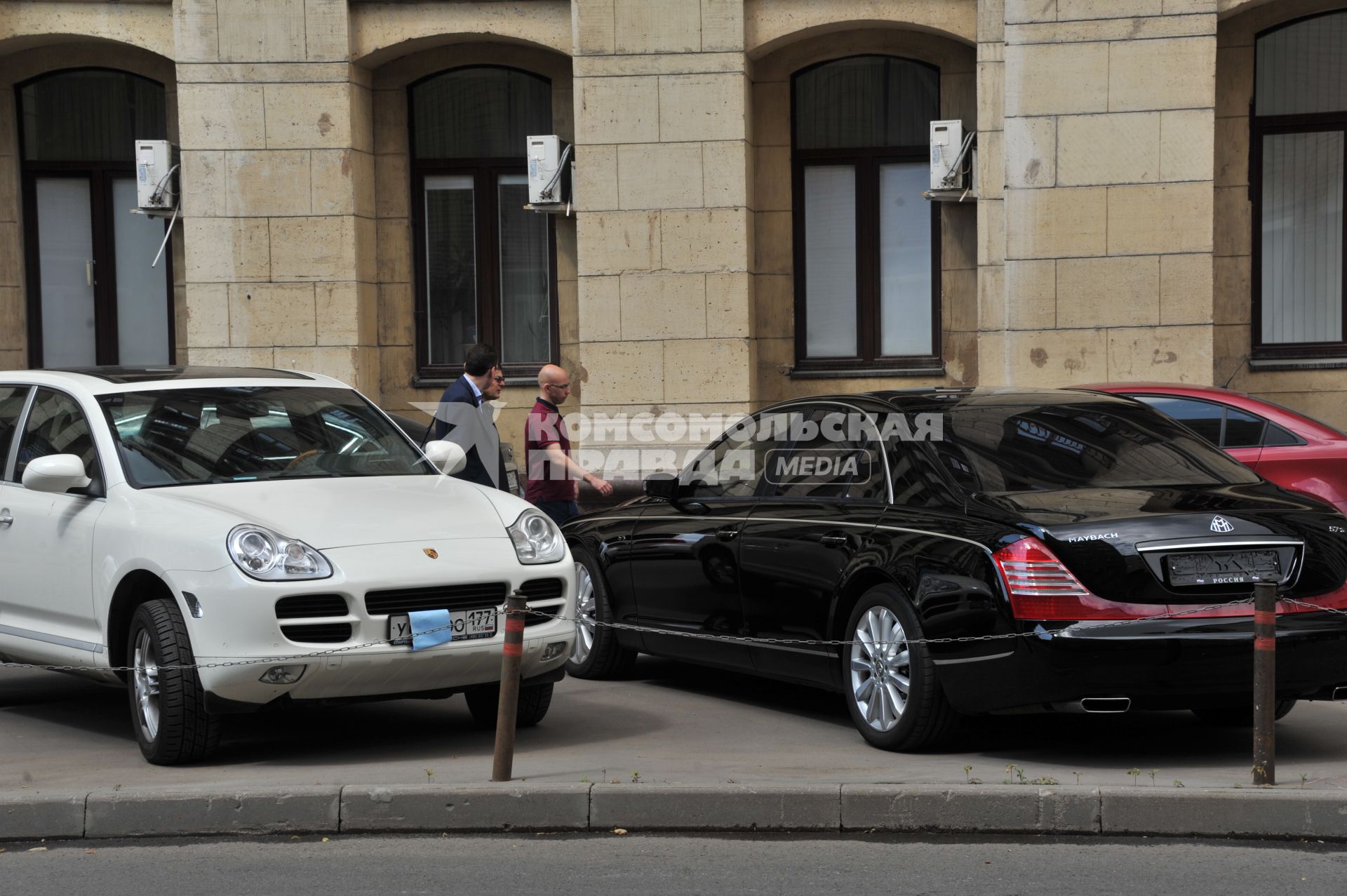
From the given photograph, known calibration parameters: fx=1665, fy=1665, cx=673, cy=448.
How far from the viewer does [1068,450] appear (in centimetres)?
737

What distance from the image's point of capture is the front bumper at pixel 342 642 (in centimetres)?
676

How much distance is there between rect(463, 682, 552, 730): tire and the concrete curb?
151 centimetres

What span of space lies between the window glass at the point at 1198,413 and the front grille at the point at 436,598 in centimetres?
549

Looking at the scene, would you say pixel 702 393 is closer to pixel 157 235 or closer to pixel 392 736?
pixel 157 235

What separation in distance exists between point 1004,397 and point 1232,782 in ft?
7.44

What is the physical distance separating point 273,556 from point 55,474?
128cm

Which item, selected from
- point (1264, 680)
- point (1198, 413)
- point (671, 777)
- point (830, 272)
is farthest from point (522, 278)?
point (1264, 680)

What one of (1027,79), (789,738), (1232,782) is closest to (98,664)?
(789,738)

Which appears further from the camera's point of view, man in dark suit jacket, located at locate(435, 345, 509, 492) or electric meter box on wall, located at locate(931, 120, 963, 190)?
electric meter box on wall, located at locate(931, 120, 963, 190)

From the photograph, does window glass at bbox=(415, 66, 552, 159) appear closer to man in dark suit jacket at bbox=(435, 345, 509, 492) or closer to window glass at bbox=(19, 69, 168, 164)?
window glass at bbox=(19, 69, 168, 164)

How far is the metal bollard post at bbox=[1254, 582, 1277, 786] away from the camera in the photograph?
6125mm

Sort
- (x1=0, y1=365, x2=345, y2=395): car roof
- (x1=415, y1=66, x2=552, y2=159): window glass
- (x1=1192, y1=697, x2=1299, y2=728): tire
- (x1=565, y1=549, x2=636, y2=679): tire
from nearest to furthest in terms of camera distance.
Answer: (x1=1192, y1=697, x2=1299, y2=728): tire → (x1=0, y1=365, x2=345, y2=395): car roof → (x1=565, y1=549, x2=636, y2=679): tire → (x1=415, y1=66, x2=552, y2=159): window glass

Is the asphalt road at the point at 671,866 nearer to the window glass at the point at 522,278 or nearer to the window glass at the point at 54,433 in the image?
the window glass at the point at 54,433


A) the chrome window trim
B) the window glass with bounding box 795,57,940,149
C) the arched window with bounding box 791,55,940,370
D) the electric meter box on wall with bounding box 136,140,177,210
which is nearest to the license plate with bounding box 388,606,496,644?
the chrome window trim
